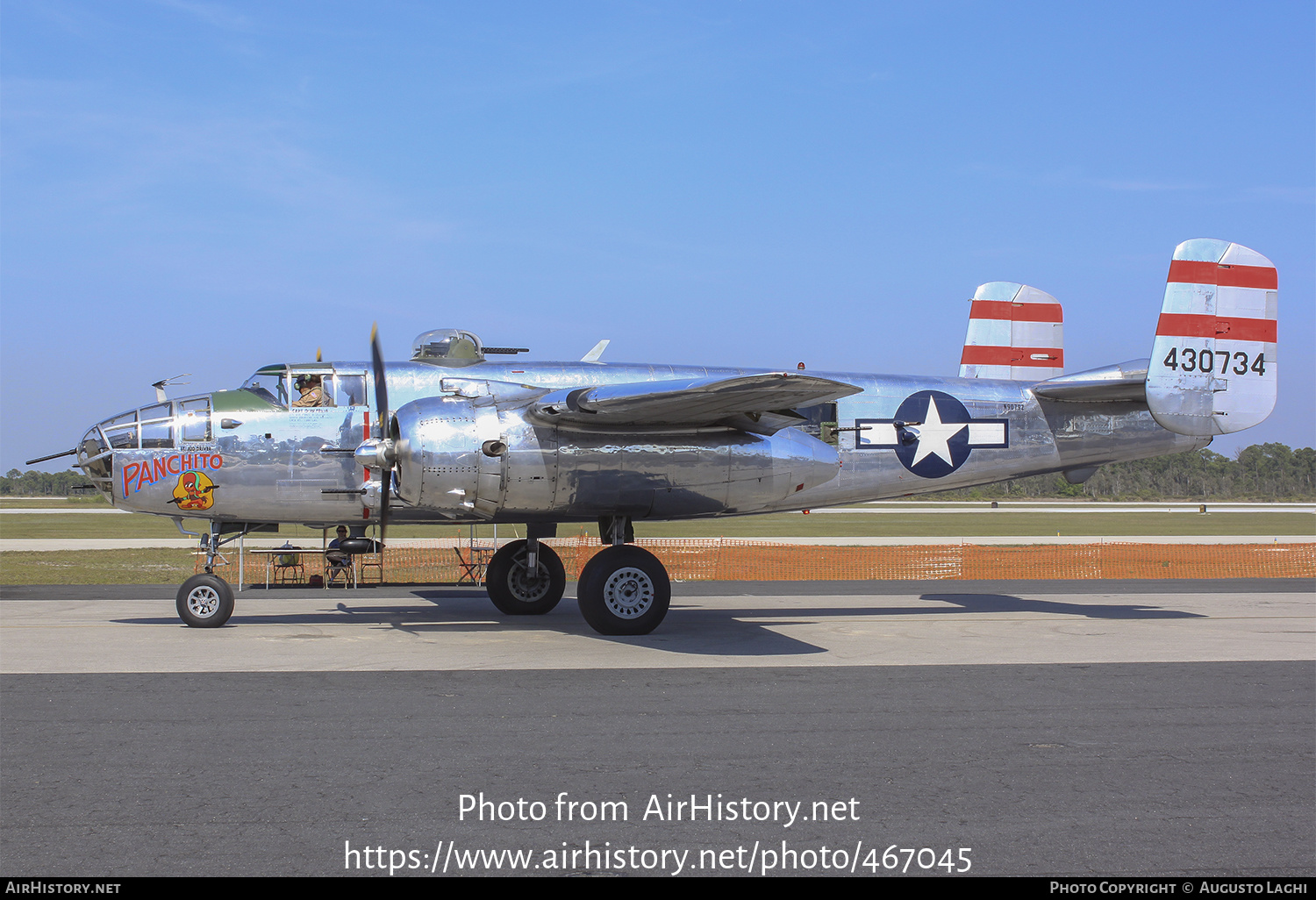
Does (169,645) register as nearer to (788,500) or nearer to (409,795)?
(409,795)

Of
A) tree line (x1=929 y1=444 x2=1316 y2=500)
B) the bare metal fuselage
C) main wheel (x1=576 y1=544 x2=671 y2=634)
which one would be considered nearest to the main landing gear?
main wheel (x1=576 y1=544 x2=671 y2=634)

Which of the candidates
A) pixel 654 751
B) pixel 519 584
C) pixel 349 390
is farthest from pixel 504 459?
pixel 654 751

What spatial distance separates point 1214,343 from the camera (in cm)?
1596

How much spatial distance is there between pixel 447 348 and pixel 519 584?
4216 millimetres

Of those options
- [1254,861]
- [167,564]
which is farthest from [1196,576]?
[167,564]

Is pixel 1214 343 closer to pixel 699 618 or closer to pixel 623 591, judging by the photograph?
pixel 699 618

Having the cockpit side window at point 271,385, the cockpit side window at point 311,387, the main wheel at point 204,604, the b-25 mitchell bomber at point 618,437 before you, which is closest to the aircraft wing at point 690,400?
the b-25 mitchell bomber at point 618,437

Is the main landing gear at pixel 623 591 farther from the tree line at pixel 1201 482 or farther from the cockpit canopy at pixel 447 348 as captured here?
the tree line at pixel 1201 482

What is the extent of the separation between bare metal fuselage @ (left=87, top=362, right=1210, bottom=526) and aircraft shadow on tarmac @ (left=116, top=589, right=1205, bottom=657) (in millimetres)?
1740

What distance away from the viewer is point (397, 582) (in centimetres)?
2262

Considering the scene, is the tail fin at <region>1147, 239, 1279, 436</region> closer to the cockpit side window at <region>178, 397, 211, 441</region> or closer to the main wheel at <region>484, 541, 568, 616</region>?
the main wheel at <region>484, 541, 568, 616</region>

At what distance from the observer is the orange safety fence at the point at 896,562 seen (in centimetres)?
2466

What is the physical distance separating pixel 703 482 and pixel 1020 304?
9367 mm

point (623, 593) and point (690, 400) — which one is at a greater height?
point (690, 400)
